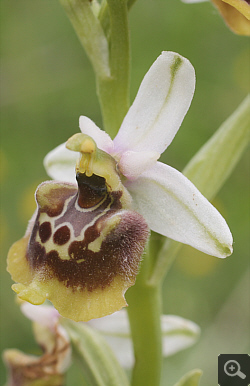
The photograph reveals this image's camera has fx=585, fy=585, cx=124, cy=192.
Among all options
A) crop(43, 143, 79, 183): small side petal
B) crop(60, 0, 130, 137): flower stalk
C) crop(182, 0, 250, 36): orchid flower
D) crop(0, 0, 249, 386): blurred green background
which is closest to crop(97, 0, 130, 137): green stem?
crop(60, 0, 130, 137): flower stalk

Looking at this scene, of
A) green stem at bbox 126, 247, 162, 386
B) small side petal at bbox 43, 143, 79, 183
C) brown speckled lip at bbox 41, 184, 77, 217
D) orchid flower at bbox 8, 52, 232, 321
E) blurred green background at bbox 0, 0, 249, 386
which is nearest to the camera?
orchid flower at bbox 8, 52, 232, 321

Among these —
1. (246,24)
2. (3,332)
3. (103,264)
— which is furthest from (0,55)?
(103,264)

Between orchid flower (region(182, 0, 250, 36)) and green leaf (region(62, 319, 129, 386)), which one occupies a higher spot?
orchid flower (region(182, 0, 250, 36))

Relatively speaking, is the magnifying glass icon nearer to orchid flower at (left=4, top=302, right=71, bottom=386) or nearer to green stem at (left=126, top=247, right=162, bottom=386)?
green stem at (left=126, top=247, right=162, bottom=386)

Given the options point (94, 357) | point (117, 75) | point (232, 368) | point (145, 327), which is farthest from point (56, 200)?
point (232, 368)

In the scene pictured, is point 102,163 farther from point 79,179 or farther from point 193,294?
point 193,294

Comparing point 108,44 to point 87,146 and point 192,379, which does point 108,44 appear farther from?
point 192,379

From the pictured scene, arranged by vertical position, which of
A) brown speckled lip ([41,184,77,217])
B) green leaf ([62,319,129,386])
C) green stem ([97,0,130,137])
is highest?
green stem ([97,0,130,137])
